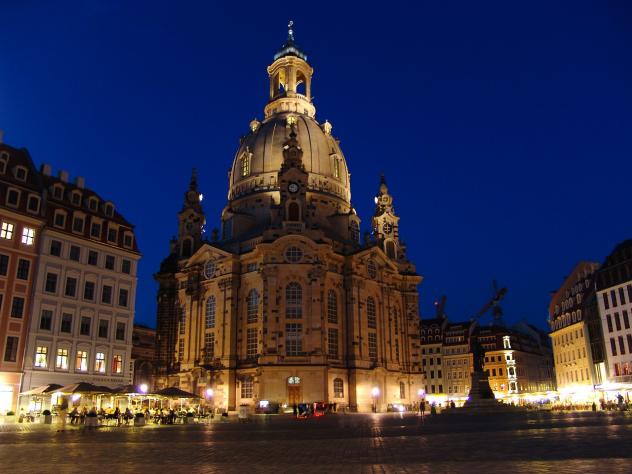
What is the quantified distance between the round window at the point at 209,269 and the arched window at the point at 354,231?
22011mm

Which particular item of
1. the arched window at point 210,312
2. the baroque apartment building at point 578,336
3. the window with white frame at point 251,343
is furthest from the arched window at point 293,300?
the baroque apartment building at point 578,336

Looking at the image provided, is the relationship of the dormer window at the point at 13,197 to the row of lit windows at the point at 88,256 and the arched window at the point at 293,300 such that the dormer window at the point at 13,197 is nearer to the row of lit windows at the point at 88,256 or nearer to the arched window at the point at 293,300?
the row of lit windows at the point at 88,256

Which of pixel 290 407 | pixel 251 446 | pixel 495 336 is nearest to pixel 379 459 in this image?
pixel 251 446

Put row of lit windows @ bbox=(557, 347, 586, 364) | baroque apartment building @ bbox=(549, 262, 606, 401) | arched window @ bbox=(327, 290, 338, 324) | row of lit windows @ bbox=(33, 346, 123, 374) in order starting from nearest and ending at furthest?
row of lit windows @ bbox=(33, 346, 123, 374), arched window @ bbox=(327, 290, 338, 324), baroque apartment building @ bbox=(549, 262, 606, 401), row of lit windows @ bbox=(557, 347, 586, 364)

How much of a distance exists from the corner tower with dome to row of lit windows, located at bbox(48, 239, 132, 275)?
18.0m

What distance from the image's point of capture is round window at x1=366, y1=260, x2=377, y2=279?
271 feet

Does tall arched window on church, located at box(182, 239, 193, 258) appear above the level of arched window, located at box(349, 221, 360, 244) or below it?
below

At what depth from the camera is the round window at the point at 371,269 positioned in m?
82.5

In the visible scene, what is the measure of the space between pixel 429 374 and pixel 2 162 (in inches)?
4185

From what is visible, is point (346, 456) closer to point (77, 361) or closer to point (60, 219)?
point (77, 361)

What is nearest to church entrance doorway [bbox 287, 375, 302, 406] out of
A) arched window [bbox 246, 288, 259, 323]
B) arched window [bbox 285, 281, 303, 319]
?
arched window [bbox 285, 281, 303, 319]

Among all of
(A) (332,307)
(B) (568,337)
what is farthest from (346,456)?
(B) (568,337)

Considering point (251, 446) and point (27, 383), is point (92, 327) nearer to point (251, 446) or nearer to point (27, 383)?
point (27, 383)

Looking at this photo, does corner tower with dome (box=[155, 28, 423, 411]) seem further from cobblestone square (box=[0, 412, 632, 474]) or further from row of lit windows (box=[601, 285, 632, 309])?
cobblestone square (box=[0, 412, 632, 474])
